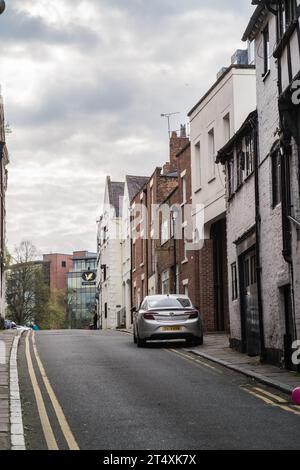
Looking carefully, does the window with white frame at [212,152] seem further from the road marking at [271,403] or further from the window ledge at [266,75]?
the road marking at [271,403]

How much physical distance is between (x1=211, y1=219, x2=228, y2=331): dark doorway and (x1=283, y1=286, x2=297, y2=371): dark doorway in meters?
13.6

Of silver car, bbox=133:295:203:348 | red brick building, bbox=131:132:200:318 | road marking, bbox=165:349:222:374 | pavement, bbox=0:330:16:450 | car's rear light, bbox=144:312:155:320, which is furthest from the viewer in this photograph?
red brick building, bbox=131:132:200:318

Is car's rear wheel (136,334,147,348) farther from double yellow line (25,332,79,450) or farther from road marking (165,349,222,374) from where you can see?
double yellow line (25,332,79,450)

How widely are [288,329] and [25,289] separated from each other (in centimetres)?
6477

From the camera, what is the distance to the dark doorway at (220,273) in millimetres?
29625

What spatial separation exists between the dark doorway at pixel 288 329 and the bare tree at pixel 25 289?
6398 centimetres

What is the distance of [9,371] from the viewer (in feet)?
51.1

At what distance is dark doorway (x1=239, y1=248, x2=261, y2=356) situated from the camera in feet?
60.2

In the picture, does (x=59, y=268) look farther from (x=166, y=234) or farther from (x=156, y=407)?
(x=156, y=407)

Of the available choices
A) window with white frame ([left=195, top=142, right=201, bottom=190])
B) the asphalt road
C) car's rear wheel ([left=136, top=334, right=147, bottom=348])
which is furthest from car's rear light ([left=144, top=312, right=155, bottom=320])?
window with white frame ([left=195, top=142, right=201, bottom=190])

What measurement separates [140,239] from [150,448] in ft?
128

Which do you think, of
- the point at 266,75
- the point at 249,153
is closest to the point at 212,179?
the point at 249,153

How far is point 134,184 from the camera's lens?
53.9 m
